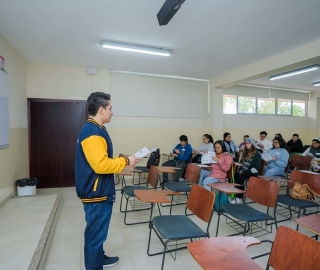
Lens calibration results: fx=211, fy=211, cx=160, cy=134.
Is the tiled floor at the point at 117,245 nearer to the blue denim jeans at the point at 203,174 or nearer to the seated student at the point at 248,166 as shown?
the blue denim jeans at the point at 203,174

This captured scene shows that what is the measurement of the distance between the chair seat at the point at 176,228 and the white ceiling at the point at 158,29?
2459 millimetres

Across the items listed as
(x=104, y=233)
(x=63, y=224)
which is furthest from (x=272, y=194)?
(x=63, y=224)

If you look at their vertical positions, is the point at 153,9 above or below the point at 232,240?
above

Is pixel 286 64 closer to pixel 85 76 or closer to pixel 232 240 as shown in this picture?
pixel 232 240

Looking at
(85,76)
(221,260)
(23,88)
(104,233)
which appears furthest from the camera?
(85,76)

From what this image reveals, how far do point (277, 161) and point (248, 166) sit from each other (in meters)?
0.79

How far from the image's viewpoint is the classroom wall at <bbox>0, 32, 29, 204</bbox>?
3.44 m

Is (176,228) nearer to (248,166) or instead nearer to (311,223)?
(311,223)

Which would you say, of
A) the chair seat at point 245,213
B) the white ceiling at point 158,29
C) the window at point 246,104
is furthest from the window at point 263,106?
the chair seat at point 245,213

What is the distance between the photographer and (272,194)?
2.53 metres

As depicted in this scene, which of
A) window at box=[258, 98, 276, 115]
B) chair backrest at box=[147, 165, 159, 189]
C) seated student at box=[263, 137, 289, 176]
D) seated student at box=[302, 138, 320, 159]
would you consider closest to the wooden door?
chair backrest at box=[147, 165, 159, 189]

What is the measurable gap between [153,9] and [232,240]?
2.62 metres

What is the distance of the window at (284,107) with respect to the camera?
7.74 m

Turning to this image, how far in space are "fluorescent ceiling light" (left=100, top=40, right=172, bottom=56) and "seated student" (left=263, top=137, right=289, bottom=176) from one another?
9.97 ft
